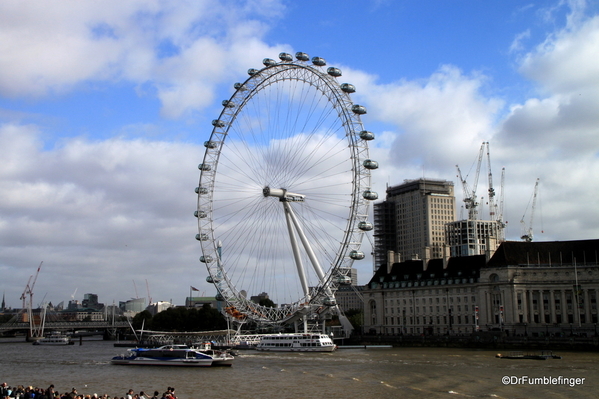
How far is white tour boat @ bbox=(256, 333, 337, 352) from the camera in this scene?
9312 centimetres

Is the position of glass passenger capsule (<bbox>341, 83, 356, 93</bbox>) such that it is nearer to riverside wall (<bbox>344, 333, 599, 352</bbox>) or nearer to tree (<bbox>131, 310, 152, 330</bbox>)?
riverside wall (<bbox>344, 333, 599, 352</bbox>)

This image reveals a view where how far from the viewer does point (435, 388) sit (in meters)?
48.9

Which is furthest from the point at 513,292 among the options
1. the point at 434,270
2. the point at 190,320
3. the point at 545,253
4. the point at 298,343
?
the point at 190,320

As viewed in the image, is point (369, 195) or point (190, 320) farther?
point (190, 320)

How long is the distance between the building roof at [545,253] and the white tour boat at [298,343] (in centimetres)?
3096

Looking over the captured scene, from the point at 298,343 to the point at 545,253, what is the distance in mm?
41881

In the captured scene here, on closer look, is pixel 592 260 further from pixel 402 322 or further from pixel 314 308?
pixel 314 308

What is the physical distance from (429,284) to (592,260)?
2705 centimetres

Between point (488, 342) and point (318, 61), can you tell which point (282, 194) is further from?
point (488, 342)

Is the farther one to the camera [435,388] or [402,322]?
[402,322]

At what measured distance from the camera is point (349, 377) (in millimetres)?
56906

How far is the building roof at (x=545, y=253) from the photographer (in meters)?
103

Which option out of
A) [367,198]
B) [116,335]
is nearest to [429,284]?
[367,198]

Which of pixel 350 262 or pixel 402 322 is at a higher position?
pixel 350 262
